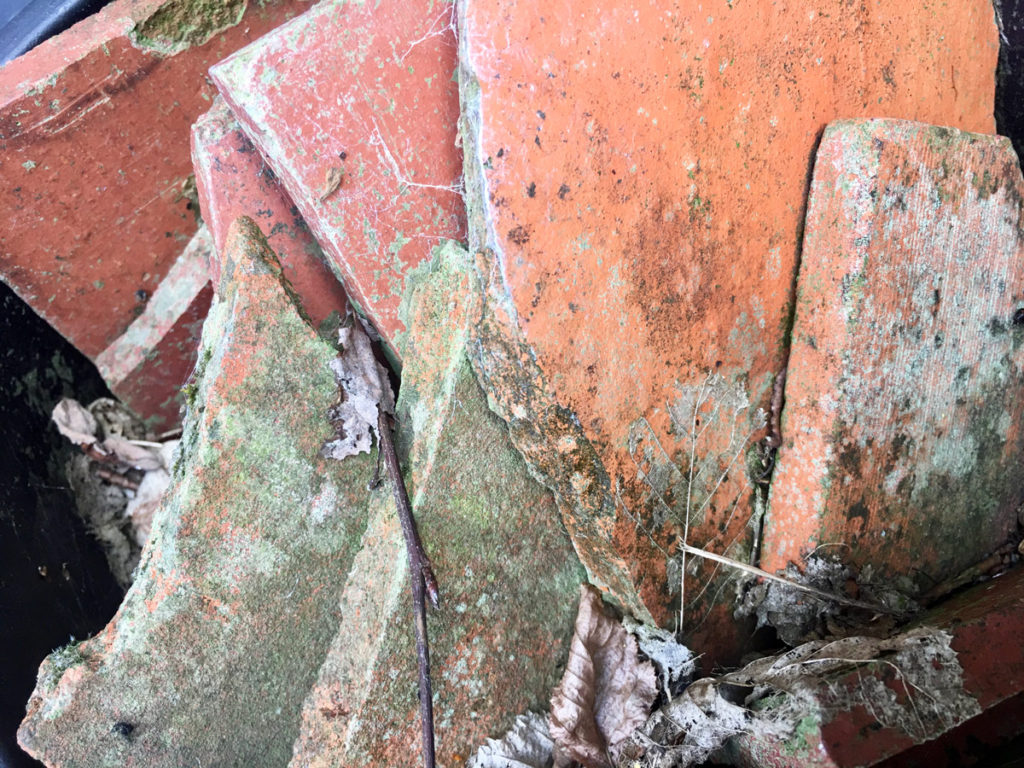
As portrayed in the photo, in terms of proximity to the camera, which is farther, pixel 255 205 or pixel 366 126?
pixel 255 205

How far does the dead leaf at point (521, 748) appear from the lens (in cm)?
168

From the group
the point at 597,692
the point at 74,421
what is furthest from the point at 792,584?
the point at 74,421

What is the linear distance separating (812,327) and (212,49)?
5.74 feet

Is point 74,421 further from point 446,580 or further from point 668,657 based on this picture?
point 668,657

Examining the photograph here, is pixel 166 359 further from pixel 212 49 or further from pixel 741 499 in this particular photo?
pixel 741 499

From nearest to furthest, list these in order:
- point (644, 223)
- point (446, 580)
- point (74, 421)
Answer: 1. point (644, 223)
2. point (446, 580)
3. point (74, 421)

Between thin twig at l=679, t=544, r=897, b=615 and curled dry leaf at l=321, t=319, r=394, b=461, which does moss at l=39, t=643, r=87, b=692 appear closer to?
curled dry leaf at l=321, t=319, r=394, b=461

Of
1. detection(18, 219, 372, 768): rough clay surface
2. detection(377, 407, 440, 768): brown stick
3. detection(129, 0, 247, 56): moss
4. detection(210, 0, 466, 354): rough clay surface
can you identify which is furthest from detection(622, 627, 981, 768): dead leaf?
detection(129, 0, 247, 56): moss

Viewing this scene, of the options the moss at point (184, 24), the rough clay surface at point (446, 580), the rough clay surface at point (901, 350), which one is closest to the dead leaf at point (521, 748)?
the rough clay surface at point (446, 580)

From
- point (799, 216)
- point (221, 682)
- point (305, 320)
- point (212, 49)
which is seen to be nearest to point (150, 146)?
point (212, 49)

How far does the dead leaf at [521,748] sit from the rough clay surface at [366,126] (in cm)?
97

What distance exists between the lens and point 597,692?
5.73ft

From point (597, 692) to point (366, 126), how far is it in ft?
4.63

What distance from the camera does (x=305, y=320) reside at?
5.41 ft
